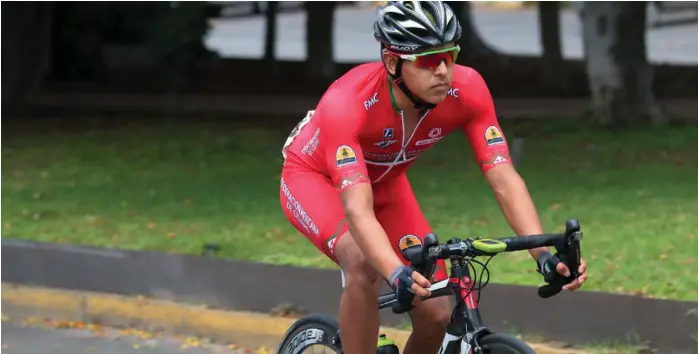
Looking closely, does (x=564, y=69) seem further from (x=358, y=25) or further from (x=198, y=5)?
(x=358, y=25)

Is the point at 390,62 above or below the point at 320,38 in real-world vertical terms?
above

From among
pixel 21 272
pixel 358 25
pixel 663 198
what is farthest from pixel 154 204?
pixel 358 25

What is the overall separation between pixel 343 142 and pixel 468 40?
2697 cm

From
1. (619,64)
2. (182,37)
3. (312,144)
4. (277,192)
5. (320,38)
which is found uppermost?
(312,144)

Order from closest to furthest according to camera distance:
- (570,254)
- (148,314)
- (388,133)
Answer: (570,254) → (388,133) → (148,314)

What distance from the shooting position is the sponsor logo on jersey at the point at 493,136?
4.86 meters

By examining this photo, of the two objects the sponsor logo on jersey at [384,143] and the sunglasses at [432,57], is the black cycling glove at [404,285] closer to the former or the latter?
the sunglasses at [432,57]

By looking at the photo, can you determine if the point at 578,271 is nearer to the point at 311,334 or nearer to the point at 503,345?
the point at 503,345

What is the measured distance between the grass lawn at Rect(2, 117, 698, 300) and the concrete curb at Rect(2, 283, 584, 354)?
79 centimetres

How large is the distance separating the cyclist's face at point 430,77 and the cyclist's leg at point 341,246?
634 mm

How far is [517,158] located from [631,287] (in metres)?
5.61

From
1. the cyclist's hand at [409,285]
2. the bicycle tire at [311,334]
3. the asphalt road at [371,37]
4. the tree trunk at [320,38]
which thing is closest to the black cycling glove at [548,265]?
the cyclist's hand at [409,285]

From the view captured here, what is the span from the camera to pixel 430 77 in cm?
450

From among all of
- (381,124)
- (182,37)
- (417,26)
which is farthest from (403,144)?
(182,37)
